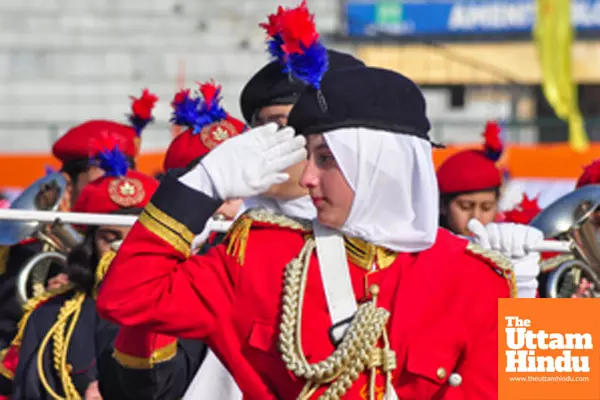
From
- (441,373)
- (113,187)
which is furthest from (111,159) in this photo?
(441,373)

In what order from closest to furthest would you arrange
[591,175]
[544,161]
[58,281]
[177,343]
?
[177,343] → [58,281] → [591,175] → [544,161]

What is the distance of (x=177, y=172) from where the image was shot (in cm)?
306

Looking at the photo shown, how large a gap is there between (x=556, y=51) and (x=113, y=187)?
614 inches

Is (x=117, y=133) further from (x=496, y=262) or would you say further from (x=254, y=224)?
(x=496, y=262)

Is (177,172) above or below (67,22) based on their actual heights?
below

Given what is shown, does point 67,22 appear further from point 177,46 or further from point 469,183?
point 469,183

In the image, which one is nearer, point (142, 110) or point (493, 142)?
point (142, 110)

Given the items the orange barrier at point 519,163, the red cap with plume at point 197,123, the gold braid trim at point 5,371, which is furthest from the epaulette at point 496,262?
the orange barrier at point 519,163

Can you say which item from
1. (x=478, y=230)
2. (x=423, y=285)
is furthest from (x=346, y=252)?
(x=478, y=230)

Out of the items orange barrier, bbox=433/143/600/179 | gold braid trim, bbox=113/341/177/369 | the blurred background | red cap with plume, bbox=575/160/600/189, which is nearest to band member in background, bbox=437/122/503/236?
red cap with plume, bbox=575/160/600/189

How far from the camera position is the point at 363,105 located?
9.84 feet

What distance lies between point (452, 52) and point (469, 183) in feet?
50.9

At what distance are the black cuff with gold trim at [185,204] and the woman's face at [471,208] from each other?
3.78 meters

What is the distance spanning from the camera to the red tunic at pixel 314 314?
296 centimetres
